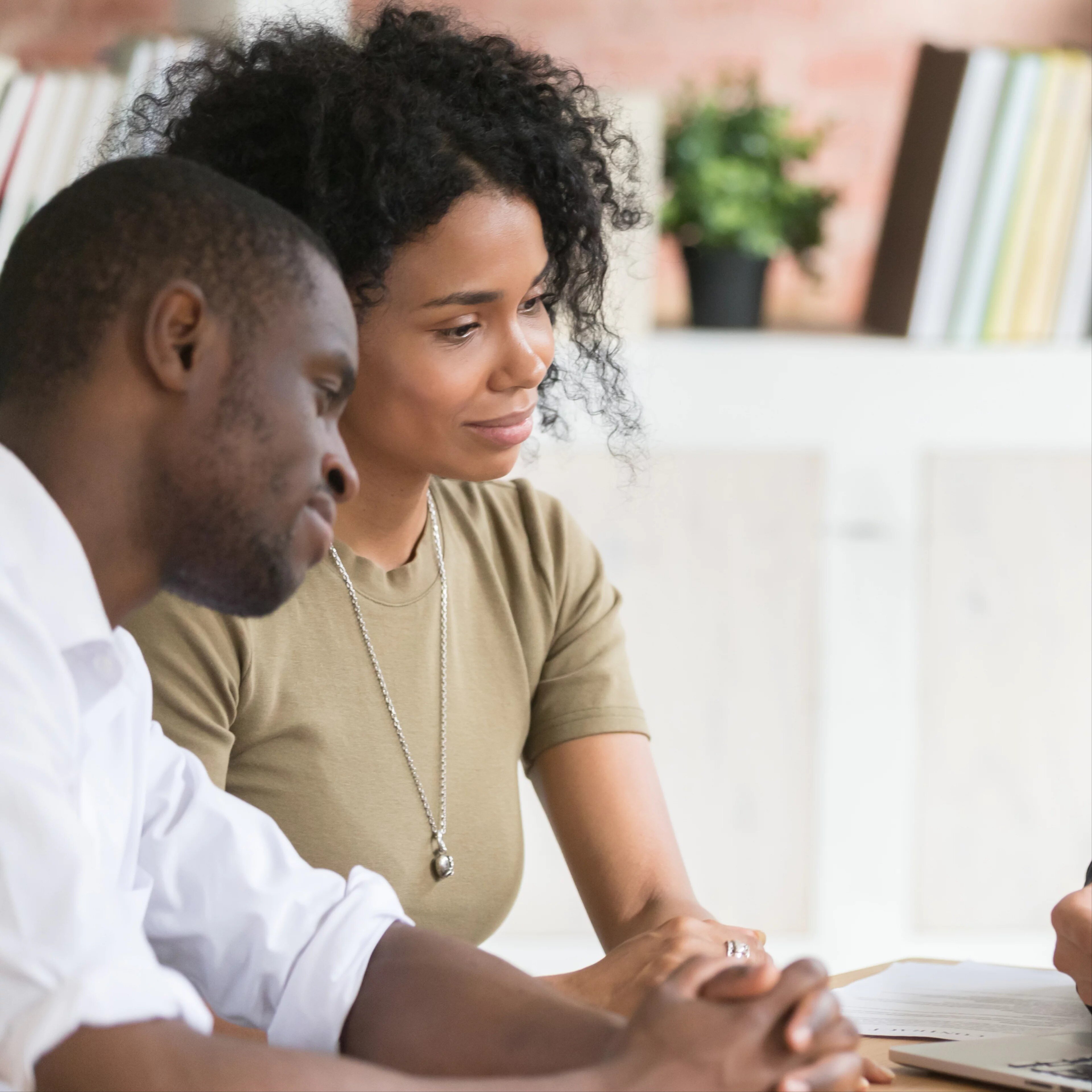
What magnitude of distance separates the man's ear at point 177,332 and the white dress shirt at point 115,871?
0.28ft

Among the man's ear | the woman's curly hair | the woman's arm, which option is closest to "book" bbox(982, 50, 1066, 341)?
the woman's curly hair

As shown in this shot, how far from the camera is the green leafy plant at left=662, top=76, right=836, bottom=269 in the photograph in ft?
7.05

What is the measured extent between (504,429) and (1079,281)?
4.17 ft

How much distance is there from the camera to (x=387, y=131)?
46.4 inches

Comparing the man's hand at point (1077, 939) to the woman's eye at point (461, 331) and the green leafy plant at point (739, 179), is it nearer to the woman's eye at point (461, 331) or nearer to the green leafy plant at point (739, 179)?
the woman's eye at point (461, 331)

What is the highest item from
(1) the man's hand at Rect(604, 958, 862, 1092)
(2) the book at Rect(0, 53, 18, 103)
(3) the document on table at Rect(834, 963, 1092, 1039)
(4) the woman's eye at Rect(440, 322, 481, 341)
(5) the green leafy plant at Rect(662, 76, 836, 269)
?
(5) the green leafy plant at Rect(662, 76, 836, 269)

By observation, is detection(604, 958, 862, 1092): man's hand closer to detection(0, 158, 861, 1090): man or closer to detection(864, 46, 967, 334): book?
detection(0, 158, 861, 1090): man

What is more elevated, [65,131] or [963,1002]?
[65,131]

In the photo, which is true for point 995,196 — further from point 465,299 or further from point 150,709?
point 150,709

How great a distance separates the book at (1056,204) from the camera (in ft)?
6.80

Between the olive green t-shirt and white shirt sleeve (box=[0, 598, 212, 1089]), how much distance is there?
0.45m

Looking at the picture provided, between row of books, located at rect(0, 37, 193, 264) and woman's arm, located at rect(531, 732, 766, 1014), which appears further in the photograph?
row of books, located at rect(0, 37, 193, 264)

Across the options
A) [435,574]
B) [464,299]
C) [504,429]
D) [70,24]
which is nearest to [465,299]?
[464,299]

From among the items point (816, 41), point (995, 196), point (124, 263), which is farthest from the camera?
point (816, 41)
